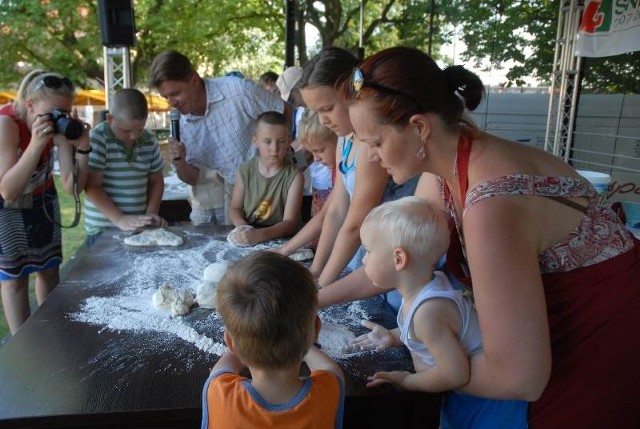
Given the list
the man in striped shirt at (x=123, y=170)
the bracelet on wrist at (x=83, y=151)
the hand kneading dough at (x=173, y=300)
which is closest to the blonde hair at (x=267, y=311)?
the hand kneading dough at (x=173, y=300)

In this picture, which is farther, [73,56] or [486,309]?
[73,56]

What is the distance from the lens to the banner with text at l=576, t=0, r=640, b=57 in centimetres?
516

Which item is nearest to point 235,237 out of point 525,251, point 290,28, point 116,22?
point 525,251

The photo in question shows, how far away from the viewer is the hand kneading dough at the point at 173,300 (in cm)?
171

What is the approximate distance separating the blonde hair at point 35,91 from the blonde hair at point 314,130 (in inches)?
53.4

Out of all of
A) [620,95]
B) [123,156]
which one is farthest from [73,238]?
[620,95]

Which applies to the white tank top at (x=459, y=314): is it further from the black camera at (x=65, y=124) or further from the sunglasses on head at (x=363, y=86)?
the black camera at (x=65, y=124)

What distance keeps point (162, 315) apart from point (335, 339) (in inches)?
24.6

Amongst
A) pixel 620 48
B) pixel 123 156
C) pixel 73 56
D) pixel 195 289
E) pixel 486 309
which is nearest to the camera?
pixel 486 309

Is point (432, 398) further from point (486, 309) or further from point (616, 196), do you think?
point (616, 196)

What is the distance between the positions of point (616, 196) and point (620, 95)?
5.62 ft

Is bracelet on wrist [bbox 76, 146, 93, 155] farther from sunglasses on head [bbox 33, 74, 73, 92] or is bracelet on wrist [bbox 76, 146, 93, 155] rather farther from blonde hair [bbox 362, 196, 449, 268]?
blonde hair [bbox 362, 196, 449, 268]

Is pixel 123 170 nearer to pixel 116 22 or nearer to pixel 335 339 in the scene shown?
pixel 335 339

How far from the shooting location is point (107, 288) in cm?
198
